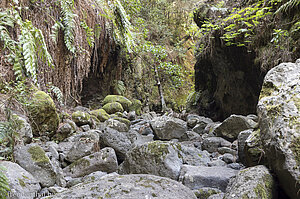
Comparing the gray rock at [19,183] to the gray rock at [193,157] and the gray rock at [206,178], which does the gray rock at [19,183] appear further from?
the gray rock at [193,157]

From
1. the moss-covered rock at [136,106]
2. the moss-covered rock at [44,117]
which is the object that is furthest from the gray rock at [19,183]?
the moss-covered rock at [136,106]

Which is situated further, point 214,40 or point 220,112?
point 220,112

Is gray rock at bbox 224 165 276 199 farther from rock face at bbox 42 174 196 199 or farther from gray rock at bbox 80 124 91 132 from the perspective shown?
gray rock at bbox 80 124 91 132

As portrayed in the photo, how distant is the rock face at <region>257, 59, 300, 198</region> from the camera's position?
57.4 inches

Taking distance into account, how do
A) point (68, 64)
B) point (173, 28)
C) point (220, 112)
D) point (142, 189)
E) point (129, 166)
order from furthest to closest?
1. point (173, 28)
2. point (220, 112)
3. point (68, 64)
4. point (129, 166)
5. point (142, 189)

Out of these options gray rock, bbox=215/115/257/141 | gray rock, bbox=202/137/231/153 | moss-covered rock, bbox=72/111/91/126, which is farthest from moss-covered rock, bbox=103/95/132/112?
gray rock, bbox=202/137/231/153

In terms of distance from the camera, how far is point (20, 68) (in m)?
1.73

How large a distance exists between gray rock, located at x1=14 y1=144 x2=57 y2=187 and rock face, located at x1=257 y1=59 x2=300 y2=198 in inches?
93.8

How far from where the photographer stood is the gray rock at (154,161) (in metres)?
2.55

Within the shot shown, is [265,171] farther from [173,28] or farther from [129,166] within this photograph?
[173,28]

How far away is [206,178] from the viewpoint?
228cm

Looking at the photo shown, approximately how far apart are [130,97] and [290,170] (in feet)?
33.3

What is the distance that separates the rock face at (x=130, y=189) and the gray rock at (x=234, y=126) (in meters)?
2.91

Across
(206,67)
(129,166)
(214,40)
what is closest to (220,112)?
(206,67)
